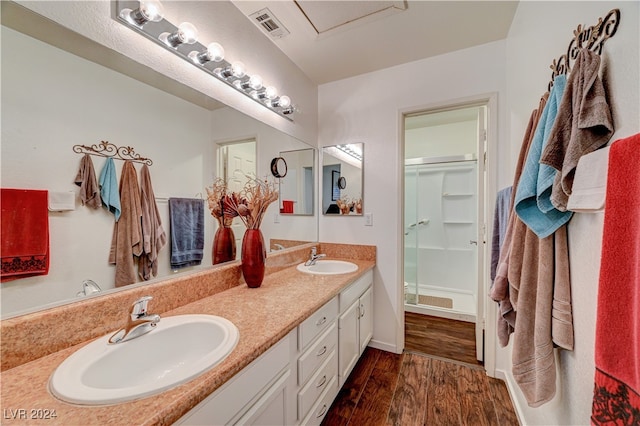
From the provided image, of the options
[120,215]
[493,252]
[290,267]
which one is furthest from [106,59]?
[493,252]

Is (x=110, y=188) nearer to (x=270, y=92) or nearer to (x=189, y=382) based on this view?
(x=189, y=382)

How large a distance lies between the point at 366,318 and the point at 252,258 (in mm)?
1163

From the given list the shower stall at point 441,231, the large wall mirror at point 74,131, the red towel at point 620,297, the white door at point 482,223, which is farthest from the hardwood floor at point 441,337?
the large wall mirror at point 74,131

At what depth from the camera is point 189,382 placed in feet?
2.07

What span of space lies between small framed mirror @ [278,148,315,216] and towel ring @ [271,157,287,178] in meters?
0.02

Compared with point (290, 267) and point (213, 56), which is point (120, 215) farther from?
point (290, 267)

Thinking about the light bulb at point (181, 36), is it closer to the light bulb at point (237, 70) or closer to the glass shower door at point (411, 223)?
the light bulb at point (237, 70)

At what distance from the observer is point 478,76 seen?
6.04 ft

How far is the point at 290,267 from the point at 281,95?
1.37 m

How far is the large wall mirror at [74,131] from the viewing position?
734mm

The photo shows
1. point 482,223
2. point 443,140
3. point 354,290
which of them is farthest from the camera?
point 443,140

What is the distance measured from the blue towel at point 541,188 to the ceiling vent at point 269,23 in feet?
5.18

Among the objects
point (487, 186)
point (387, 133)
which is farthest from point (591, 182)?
point (387, 133)

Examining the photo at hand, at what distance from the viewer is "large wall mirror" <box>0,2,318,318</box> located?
2.41 feet
